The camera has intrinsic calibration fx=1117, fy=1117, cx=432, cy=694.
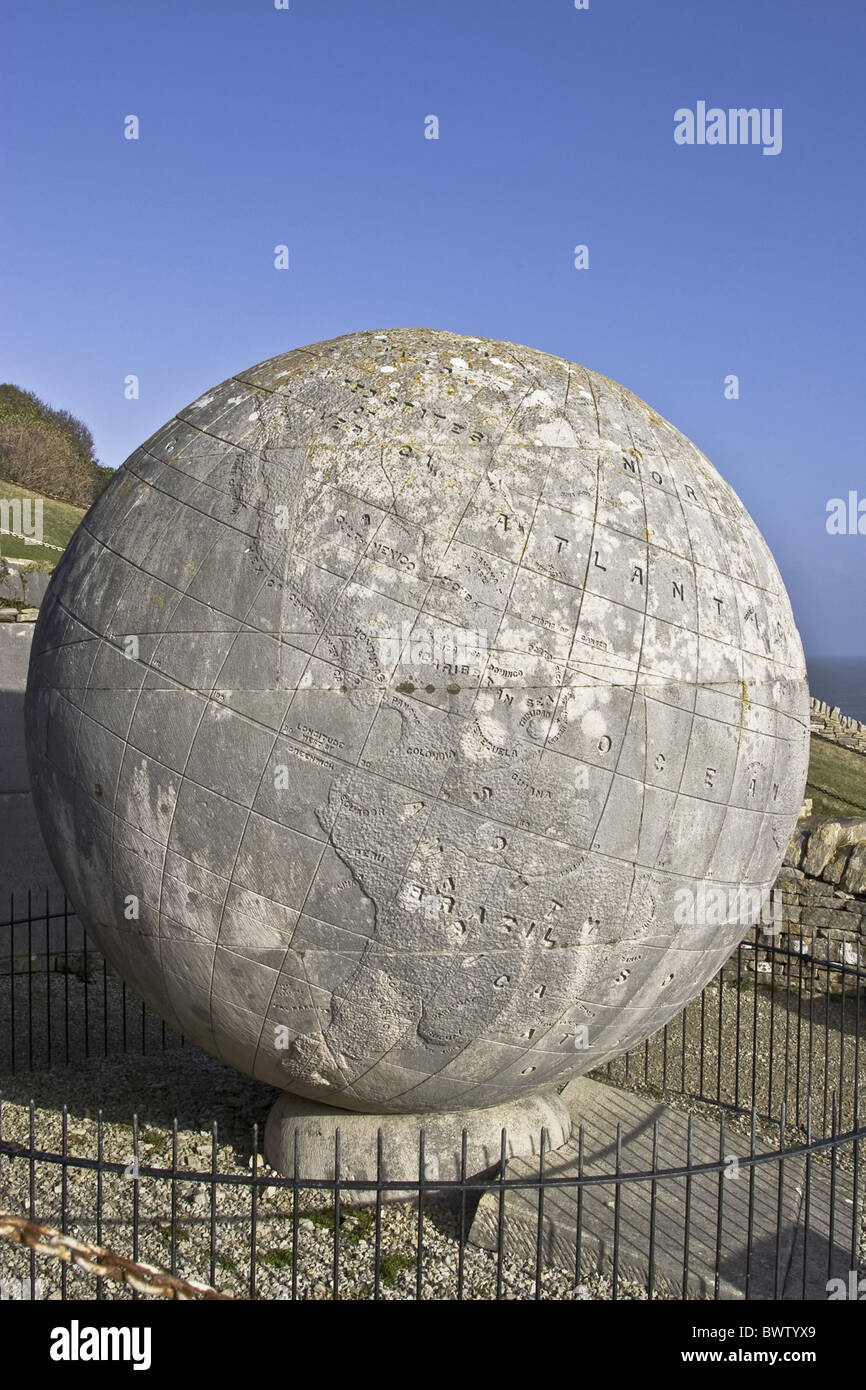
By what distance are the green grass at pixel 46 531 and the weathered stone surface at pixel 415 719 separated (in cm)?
823

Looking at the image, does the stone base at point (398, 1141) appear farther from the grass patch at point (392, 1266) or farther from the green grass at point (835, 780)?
the green grass at point (835, 780)

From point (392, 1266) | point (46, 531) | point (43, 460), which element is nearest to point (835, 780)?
point (392, 1266)

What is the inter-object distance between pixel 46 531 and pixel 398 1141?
1853 cm

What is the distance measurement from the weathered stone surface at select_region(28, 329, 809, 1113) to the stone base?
352mm

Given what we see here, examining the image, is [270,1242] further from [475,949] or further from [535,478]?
[535,478]

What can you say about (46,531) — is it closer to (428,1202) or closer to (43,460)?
(43,460)

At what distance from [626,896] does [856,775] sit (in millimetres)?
12145

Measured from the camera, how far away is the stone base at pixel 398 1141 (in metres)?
5.64

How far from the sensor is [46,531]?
2175 centimetres

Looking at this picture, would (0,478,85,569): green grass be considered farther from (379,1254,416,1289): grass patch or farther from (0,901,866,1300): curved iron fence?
(379,1254,416,1289): grass patch
